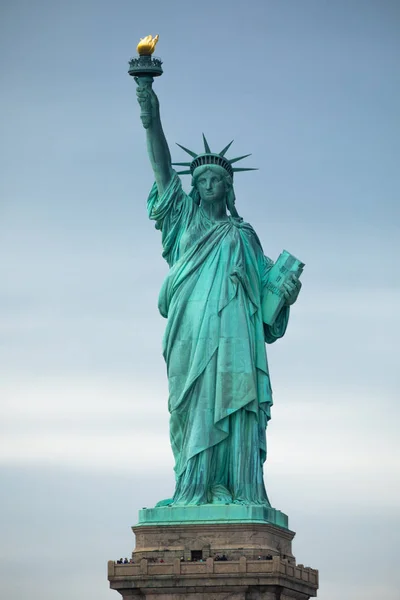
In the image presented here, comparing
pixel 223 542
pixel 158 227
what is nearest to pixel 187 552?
pixel 223 542

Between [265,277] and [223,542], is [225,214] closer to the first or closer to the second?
[265,277]

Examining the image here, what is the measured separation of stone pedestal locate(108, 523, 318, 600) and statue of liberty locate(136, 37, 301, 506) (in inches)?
30.7

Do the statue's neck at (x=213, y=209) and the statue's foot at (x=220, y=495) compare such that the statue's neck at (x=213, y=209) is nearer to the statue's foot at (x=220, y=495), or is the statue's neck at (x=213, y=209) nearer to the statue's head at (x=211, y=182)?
the statue's head at (x=211, y=182)

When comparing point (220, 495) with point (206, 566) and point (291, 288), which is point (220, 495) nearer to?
point (206, 566)

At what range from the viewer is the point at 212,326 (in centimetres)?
4678

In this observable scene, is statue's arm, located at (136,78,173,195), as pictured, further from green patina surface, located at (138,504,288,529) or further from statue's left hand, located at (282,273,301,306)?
green patina surface, located at (138,504,288,529)

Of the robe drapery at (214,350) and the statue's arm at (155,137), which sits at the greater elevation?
the statue's arm at (155,137)

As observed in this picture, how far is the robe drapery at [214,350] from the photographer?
1817 inches

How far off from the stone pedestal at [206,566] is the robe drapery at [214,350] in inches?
30.8

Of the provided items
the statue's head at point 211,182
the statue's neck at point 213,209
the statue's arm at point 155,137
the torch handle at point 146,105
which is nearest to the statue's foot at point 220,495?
the statue's neck at point 213,209

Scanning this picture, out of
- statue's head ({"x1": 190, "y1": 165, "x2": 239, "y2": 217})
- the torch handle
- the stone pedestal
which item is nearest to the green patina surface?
the stone pedestal

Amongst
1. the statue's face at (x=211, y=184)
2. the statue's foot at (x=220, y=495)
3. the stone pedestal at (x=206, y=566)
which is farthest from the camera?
the statue's face at (x=211, y=184)

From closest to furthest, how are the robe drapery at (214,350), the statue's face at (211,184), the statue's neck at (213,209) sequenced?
the robe drapery at (214,350) < the statue's face at (211,184) < the statue's neck at (213,209)

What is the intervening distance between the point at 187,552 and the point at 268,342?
17.1 feet
